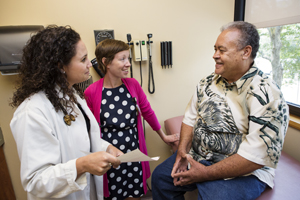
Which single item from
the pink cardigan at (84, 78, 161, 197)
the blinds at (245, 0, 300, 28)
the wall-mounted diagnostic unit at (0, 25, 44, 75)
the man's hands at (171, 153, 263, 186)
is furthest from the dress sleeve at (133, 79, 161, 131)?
the blinds at (245, 0, 300, 28)

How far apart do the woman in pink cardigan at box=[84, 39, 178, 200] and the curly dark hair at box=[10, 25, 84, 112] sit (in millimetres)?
497

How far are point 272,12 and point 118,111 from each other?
1580mm

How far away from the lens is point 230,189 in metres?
1.05

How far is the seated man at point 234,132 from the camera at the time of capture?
1012 millimetres

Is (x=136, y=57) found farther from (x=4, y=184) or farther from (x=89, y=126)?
(x=4, y=184)

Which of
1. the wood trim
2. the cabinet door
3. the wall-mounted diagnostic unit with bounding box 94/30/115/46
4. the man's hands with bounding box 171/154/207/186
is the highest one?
the wall-mounted diagnostic unit with bounding box 94/30/115/46

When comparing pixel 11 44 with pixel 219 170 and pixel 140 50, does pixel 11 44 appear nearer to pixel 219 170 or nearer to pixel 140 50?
pixel 140 50

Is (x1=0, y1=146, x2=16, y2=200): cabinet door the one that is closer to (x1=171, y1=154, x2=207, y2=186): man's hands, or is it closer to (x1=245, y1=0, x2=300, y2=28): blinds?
(x1=171, y1=154, x2=207, y2=186): man's hands

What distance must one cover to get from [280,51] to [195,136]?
124cm

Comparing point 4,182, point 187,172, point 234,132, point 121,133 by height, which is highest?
point 234,132

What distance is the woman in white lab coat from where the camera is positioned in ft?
2.54

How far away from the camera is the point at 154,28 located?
1.81 meters

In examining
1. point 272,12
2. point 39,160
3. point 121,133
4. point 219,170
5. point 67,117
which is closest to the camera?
point 39,160

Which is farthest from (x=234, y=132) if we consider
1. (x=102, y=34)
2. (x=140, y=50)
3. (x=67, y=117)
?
(x=102, y=34)
